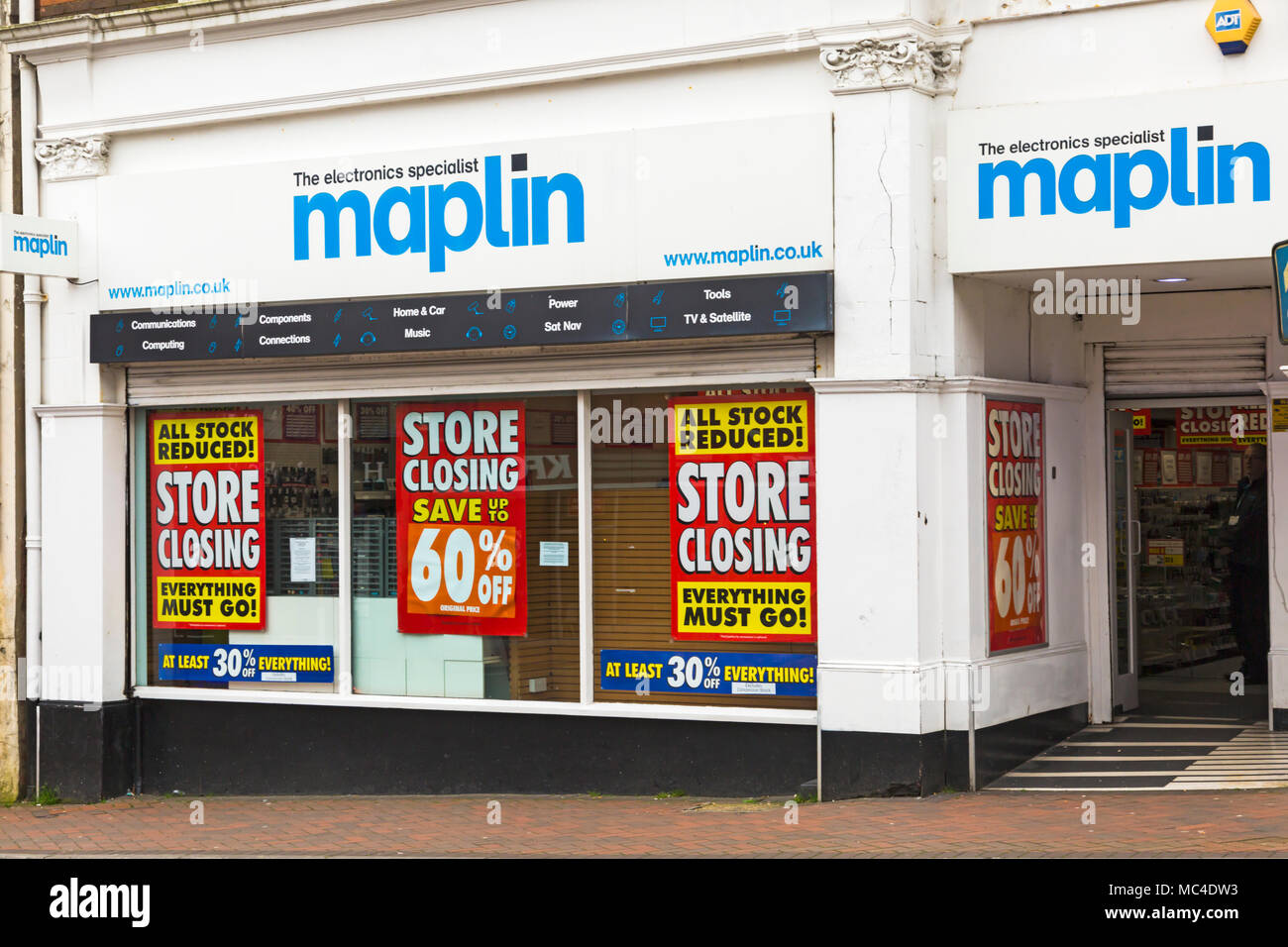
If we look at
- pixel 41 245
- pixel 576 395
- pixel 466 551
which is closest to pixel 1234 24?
pixel 576 395

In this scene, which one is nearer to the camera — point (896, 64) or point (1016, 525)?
point (896, 64)

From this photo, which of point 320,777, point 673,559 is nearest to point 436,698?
point 320,777

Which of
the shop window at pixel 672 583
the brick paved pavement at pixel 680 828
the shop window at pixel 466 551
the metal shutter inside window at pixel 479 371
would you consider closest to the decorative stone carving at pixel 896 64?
the metal shutter inside window at pixel 479 371

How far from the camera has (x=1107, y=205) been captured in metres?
9.90

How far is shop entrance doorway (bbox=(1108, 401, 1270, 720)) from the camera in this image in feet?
41.9

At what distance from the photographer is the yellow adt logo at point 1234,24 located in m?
9.51

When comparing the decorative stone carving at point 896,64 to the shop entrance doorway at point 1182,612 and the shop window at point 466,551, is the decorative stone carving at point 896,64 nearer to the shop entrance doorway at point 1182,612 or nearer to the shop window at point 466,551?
the shop window at point 466,551

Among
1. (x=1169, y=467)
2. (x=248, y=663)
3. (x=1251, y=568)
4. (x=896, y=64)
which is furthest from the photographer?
(x=1169, y=467)

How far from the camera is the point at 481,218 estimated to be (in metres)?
11.3

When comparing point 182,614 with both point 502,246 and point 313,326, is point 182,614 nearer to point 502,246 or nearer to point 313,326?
point 313,326

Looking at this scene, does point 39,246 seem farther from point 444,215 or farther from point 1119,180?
point 1119,180

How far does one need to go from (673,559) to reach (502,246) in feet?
8.01

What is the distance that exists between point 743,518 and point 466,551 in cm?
215

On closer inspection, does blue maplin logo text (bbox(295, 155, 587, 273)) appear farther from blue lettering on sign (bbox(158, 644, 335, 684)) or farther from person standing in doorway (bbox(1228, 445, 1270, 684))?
person standing in doorway (bbox(1228, 445, 1270, 684))
